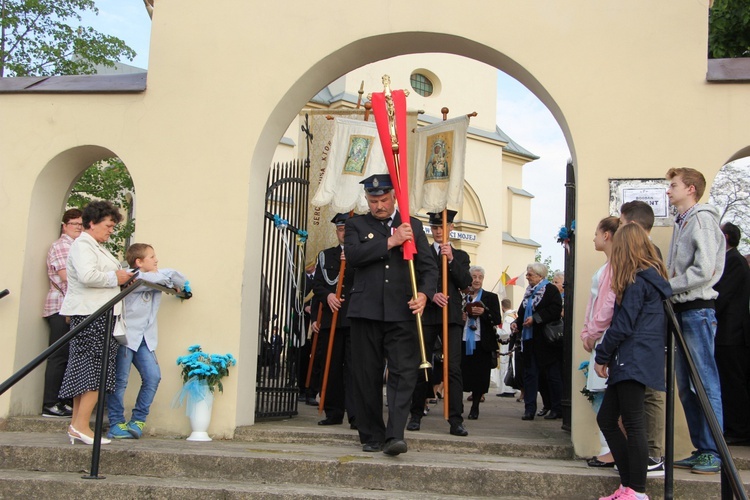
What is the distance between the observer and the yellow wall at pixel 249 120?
655cm

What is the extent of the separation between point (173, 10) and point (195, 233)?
6.50ft

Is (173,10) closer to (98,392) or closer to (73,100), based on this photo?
(73,100)

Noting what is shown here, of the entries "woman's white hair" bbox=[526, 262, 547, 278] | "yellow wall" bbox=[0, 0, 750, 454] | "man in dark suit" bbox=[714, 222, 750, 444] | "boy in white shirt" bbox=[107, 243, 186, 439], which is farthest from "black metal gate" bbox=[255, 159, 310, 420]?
"man in dark suit" bbox=[714, 222, 750, 444]

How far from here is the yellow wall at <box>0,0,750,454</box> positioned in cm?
655

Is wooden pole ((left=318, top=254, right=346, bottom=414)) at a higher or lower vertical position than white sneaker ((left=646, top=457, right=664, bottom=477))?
higher

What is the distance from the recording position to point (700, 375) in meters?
5.61

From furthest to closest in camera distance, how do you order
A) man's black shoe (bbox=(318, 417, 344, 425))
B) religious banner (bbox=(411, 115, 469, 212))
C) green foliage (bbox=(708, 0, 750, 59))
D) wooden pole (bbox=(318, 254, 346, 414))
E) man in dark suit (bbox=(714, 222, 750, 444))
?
green foliage (bbox=(708, 0, 750, 59)), religious banner (bbox=(411, 115, 469, 212)), wooden pole (bbox=(318, 254, 346, 414)), man's black shoe (bbox=(318, 417, 344, 425)), man in dark suit (bbox=(714, 222, 750, 444))

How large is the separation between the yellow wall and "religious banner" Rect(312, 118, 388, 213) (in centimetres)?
142

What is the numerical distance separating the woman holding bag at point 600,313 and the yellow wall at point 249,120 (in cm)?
39

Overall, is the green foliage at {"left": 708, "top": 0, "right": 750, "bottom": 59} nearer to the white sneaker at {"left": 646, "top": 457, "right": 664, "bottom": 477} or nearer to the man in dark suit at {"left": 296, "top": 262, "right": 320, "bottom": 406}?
the man in dark suit at {"left": 296, "top": 262, "right": 320, "bottom": 406}

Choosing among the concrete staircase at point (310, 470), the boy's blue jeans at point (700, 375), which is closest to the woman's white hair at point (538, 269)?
the concrete staircase at point (310, 470)

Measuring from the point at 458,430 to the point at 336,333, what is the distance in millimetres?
1633

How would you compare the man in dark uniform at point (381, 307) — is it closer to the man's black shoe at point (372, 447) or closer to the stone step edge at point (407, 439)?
the man's black shoe at point (372, 447)

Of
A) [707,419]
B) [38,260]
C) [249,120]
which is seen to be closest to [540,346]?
[249,120]
